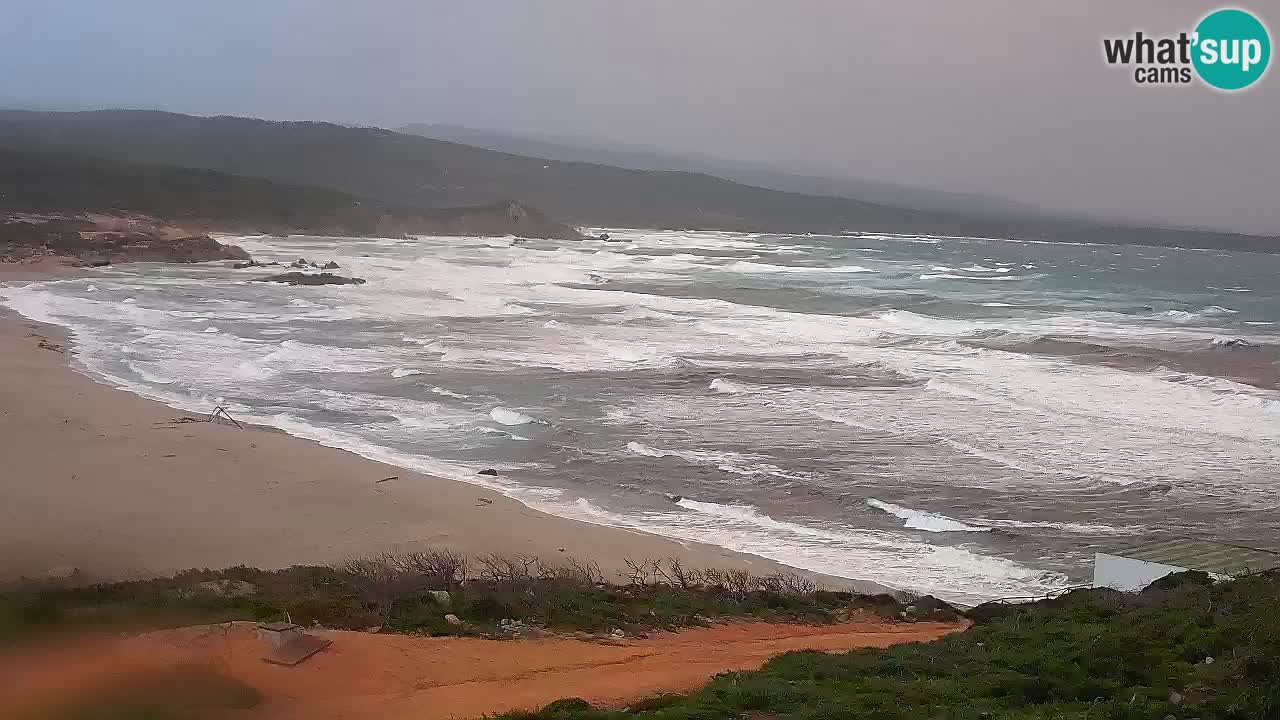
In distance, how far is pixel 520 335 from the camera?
31.0 metres

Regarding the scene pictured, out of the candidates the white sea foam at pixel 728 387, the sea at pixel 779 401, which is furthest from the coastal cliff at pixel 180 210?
the white sea foam at pixel 728 387

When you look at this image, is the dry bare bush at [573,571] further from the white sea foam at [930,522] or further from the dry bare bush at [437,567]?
the white sea foam at [930,522]

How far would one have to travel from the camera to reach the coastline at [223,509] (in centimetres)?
1091

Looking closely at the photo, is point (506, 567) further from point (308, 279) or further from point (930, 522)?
point (308, 279)

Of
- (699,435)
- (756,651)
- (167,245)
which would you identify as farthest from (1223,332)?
(167,245)

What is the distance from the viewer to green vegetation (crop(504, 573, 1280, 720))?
621 centimetres

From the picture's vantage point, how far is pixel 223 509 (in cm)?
1269

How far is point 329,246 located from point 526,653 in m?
67.5

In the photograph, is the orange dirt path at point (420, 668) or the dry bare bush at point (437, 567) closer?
the orange dirt path at point (420, 668)

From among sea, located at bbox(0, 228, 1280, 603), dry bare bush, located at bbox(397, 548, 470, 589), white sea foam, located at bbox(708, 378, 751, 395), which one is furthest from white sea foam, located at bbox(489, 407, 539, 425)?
dry bare bush, located at bbox(397, 548, 470, 589)

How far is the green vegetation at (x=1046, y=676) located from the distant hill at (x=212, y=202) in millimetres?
68282

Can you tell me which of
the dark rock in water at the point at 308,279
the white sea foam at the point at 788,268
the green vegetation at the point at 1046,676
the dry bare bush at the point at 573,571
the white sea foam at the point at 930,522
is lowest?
the white sea foam at the point at 930,522

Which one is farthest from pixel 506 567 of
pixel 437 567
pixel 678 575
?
pixel 678 575

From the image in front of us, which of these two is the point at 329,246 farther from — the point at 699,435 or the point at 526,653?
the point at 526,653
